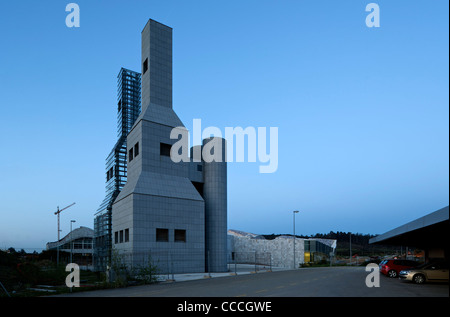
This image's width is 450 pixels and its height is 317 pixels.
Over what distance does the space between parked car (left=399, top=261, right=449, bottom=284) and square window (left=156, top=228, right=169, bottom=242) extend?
24499 millimetres

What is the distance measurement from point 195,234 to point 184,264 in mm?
3630

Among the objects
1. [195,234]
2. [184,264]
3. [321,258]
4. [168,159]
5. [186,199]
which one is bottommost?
[321,258]

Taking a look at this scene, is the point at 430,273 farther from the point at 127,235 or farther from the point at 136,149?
the point at 136,149

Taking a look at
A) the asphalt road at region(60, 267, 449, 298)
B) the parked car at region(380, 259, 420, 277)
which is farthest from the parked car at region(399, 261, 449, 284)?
the parked car at region(380, 259, 420, 277)

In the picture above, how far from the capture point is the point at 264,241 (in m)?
84.0

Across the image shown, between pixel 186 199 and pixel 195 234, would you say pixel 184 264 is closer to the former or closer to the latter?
pixel 195 234

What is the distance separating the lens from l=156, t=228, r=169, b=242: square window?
144 ft

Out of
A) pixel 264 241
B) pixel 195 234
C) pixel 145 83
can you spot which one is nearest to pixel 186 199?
pixel 195 234

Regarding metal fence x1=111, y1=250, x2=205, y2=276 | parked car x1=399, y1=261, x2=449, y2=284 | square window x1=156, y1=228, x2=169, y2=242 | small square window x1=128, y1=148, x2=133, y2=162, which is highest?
small square window x1=128, y1=148, x2=133, y2=162

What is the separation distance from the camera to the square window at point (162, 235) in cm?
4384

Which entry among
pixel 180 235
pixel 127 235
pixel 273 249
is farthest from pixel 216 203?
pixel 273 249

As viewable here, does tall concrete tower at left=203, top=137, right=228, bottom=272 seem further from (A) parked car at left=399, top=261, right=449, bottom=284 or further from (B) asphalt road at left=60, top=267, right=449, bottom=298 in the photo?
(A) parked car at left=399, top=261, right=449, bottom=284

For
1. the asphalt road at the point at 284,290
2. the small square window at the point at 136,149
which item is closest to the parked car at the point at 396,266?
the asphalt road at the point at 284,290
